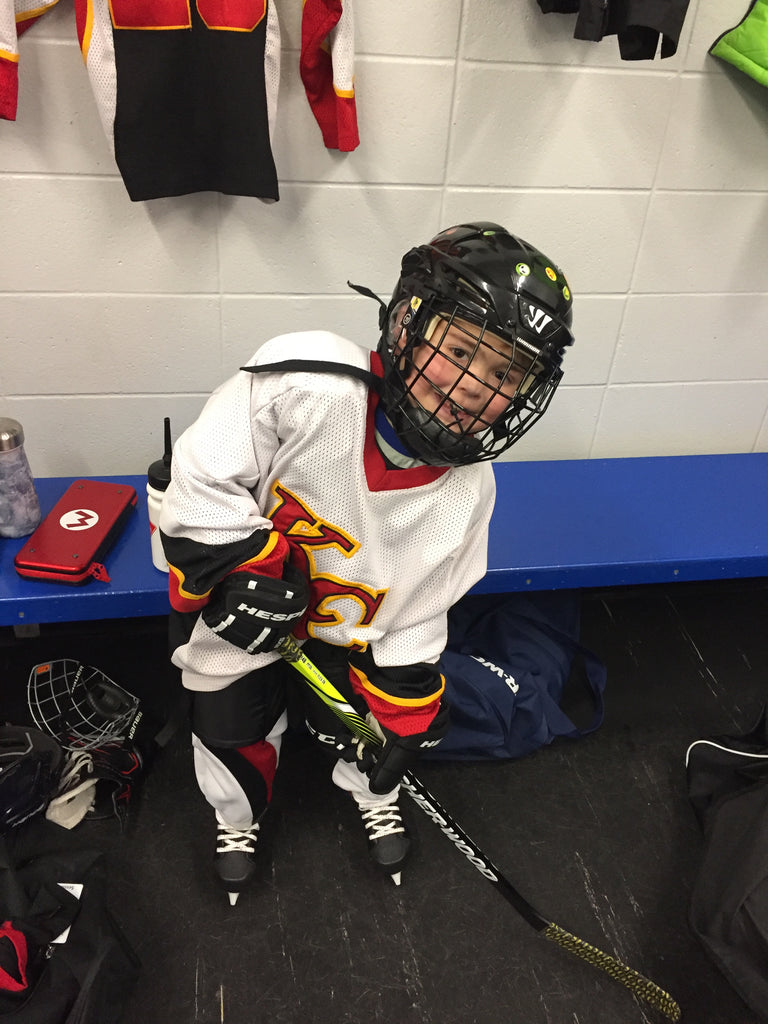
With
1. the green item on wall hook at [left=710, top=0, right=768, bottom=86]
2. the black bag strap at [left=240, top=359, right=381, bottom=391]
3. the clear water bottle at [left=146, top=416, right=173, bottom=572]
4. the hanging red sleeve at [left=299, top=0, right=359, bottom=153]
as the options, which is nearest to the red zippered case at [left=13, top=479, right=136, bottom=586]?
the clear water bottle at [left=146, top=416, right=173, bottom=572]

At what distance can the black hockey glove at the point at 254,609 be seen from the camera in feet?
3.79

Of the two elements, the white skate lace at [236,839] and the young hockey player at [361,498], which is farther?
the white skate lace at [236,839]

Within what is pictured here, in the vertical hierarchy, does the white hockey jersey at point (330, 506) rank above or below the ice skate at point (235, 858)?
above

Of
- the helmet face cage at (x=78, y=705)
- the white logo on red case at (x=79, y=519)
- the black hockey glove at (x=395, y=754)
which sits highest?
the white logo on red case at (x=79, y=519)

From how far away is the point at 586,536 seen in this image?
1.81 meters

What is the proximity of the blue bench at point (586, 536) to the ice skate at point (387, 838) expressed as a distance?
0.50 meters

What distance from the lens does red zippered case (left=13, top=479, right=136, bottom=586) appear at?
5.06 feet

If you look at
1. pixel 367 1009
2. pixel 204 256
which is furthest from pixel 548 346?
pixel 367 1009

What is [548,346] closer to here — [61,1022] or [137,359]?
[137,359]

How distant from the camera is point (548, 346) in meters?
1.08

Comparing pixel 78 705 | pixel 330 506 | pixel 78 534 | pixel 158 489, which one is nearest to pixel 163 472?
pixel 158 489

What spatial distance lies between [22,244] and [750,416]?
1.88 metres

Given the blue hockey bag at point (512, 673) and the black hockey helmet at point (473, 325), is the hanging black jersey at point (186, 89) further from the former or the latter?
the blue hockey bag at point (512, 673)

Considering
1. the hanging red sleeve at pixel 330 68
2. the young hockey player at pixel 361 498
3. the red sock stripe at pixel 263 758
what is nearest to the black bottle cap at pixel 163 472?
the young hockey player at pixel 361 498
